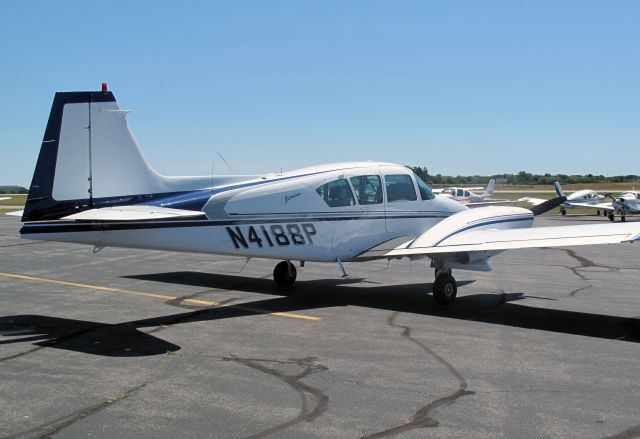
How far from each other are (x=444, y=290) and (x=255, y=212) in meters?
4.05

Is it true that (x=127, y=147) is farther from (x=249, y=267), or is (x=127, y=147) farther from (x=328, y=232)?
(x=249, y=267)

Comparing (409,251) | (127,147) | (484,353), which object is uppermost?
(127,147)

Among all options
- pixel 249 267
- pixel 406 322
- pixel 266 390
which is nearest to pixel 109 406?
pixel 266 390

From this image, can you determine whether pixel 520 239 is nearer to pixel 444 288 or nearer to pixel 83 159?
pixel 444 288

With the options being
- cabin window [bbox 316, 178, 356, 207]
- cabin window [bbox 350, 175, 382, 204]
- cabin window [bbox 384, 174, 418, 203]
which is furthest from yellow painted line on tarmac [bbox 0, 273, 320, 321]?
cabin window [bbox 384, 174, 418, 203]

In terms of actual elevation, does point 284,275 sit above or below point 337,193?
below

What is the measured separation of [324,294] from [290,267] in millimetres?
1470

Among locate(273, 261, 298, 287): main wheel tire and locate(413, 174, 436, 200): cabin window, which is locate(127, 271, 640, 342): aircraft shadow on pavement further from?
locate(413, 174, 436, 200): cabin window

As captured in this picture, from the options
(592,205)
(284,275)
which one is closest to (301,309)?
(284,275)

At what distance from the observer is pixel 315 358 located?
8.25 metres

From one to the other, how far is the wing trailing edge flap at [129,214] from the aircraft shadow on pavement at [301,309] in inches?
71.0

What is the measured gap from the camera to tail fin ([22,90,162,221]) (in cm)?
1032

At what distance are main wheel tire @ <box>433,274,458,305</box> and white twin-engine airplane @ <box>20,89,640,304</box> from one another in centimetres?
2

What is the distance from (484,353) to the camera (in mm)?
8602
